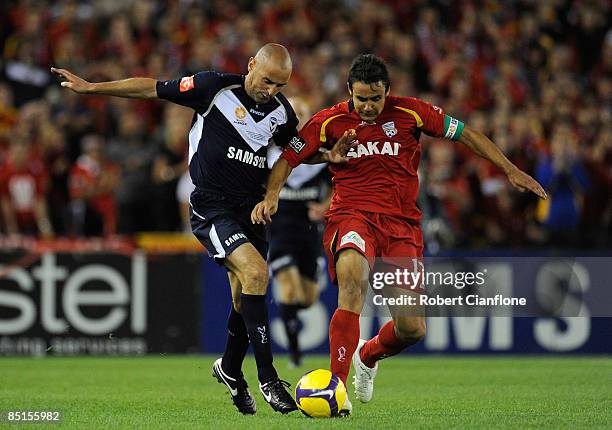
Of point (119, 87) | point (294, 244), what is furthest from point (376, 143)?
point (294, 244)

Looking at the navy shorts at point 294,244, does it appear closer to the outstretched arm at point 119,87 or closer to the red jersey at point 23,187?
the red jersey at point 23,187

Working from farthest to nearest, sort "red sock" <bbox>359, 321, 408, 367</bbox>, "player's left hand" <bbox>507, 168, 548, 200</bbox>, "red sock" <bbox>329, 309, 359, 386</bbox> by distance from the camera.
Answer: "red sock" <bbox>359, 321, 408, 367</bbox> < "player's left hand" <bbox>507, 168, 548, 200</bbox> < "red sock" <bbox>329, 309, 359, 386</bbox>

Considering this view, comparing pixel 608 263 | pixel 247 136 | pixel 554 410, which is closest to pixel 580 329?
pixel 608 263

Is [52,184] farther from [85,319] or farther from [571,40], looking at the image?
[571,40]

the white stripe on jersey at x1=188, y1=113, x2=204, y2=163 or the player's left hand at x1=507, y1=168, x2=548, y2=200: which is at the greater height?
the white stripe on jersey at x1=188, y1=113, x2=204, y2=163

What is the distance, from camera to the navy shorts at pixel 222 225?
26.0ft

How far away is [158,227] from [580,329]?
5.45 m

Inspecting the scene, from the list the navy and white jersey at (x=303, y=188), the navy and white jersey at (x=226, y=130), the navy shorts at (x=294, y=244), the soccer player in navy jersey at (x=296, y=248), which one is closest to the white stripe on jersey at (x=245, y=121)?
the navy and white jersey at (x=226, y=130)

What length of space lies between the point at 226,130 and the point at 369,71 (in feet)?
3.44

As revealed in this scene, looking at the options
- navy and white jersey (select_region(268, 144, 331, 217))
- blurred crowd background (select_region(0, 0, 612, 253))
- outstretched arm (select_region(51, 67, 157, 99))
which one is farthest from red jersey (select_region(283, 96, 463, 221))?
blurred crowd background (select_region(0, 0, 612, 253))

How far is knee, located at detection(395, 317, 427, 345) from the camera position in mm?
8273

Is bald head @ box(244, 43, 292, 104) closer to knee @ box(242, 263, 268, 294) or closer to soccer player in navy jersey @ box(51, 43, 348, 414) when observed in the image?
soccer player in navy jersey @ box(51, 43, 348, 414)

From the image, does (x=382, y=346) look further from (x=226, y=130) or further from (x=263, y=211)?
(x=226, y=130)

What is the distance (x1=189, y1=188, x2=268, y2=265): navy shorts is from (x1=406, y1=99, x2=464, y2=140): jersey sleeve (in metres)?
1.30
